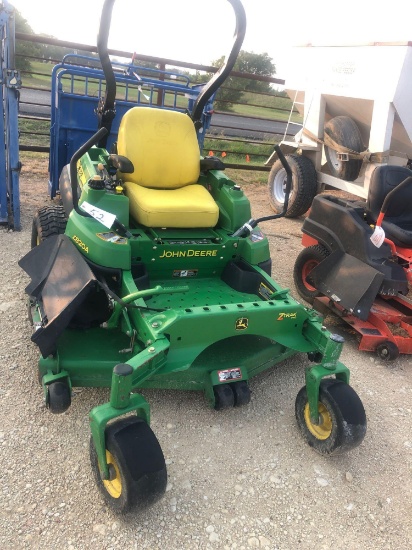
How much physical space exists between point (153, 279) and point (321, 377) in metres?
1.29

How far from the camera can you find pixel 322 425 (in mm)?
2420

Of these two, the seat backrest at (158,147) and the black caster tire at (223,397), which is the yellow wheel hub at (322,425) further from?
the seat backrest at (158,147)

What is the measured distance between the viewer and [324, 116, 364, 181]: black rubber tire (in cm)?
540

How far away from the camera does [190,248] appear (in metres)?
3.02

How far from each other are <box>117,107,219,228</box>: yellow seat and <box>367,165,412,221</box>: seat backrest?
4.73 ft

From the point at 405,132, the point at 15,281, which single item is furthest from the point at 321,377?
the point at 405,132

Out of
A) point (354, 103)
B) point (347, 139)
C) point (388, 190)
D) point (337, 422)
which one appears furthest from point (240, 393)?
point (354, 103)

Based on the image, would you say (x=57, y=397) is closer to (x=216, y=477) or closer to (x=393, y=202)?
(x=216, y=477)

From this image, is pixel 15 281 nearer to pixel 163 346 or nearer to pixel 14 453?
pixel 14 453

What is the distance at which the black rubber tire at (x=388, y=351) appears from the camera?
327 centimetres

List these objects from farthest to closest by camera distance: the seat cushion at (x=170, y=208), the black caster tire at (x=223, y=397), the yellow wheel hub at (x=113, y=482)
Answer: the seat cushion at (x=170, y=208) < the black caster tire at (x=223, y=397) < the yellow wheel hub at (x=113, y=482)

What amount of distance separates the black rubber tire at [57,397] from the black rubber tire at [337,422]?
1.22 metres

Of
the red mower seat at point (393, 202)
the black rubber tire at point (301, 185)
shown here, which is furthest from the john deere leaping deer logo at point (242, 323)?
the black rubber tire at point (301, 185)

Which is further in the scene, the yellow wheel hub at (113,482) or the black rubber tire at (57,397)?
the black rubber tire at (57,397)
